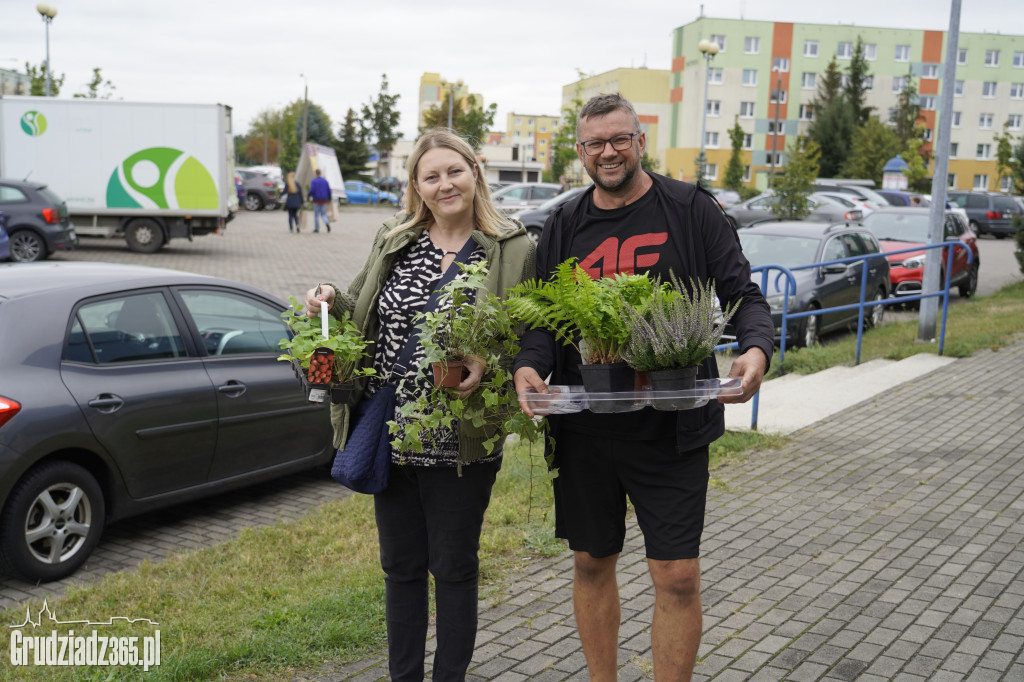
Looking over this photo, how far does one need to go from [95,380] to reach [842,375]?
24.3 ft

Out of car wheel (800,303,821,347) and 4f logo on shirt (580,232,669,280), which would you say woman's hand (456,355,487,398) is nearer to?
4f logo on shirt (580,232,669,280)

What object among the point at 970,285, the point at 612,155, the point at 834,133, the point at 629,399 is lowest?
the point at 970,285

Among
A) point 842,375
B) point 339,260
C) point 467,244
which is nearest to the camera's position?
point 467,244

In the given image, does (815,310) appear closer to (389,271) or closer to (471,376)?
(389,271)

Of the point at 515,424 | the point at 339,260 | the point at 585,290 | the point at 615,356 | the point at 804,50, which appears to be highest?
the point at 804,50

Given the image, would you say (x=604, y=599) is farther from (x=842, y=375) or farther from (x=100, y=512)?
(x=842, y=375)

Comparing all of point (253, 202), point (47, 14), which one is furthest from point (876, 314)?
point (253, 202)

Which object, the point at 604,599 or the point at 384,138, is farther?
the point at 384,138

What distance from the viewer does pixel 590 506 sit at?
313 cm

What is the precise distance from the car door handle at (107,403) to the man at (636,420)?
3027mm

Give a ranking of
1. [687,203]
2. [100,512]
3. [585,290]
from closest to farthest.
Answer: [585,290] < [687,203] < [100,512]

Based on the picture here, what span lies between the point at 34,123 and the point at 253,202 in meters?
20.5

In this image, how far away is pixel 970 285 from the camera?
1905cm

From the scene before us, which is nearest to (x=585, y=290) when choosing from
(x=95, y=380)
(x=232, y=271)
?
(x=95, y=380)
